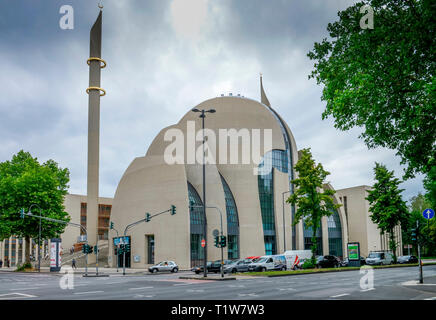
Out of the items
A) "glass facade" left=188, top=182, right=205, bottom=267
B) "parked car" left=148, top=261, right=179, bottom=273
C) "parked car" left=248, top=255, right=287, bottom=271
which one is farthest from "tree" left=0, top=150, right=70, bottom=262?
"parked car" left=248, top=255, right=287, bottom=271

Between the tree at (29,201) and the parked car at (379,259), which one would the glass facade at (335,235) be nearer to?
the parked car at (379,259)

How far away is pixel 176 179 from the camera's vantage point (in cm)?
5622

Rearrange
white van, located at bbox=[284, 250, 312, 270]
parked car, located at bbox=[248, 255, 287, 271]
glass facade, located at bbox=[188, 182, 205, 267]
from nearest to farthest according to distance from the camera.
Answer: parked car, located at bbox=[248, 255, 287, 271] → white van, located at bbox=[284, 250, 312, 270] → glass facade, located at bbox=[188, 182, 205, 267]

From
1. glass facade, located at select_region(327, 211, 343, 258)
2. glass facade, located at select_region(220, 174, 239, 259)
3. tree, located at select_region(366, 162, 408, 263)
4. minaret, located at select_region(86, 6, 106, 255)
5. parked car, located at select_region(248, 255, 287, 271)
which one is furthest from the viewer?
glass facade, located at select_region(327, 211, 343, 258)

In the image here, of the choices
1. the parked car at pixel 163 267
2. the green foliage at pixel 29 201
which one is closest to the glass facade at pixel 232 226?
the parked car at pixel 163 267

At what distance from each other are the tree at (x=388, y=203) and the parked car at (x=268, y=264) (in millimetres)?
15653

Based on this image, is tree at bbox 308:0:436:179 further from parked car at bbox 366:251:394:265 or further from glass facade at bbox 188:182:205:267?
glass facade at bbox 188:182:205:267

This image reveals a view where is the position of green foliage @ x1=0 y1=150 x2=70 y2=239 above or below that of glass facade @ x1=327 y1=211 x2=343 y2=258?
above

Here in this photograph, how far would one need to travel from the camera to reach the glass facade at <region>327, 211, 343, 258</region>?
72562 millimetres

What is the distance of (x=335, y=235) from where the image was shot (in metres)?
73.2

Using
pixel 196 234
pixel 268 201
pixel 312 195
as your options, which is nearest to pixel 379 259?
pixel 312 195

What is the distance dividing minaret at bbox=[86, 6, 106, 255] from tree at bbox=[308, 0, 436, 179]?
5377 cm
